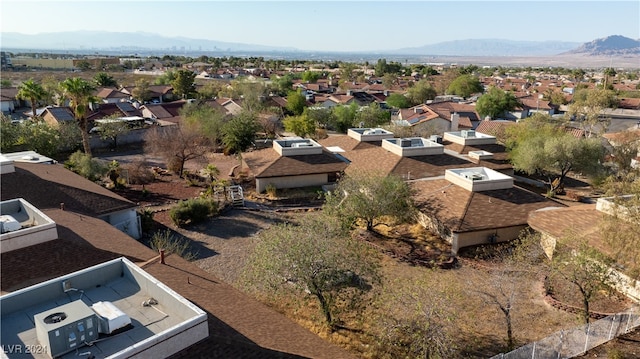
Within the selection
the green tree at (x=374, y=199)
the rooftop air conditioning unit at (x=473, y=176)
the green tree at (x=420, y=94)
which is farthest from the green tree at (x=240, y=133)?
the green tree at (x=420, y=94)

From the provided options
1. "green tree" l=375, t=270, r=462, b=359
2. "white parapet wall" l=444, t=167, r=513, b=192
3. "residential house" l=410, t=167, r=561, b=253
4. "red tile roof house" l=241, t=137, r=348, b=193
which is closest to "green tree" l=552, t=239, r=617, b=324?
"green tree" l=375, t=270, r=462, b=359

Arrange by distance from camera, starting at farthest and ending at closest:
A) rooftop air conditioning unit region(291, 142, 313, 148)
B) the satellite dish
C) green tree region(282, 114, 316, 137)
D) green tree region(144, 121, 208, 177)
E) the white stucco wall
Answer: green tree region(282, 114, 316, 137) < green tree region(144, 121, 208, 177) < rooftop air conditioning unit region(291, 142, 313, 148) < the white stucco wall < the satellite dish

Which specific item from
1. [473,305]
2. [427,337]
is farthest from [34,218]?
[473,305]

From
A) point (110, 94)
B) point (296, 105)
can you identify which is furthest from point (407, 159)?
point (110, 94)

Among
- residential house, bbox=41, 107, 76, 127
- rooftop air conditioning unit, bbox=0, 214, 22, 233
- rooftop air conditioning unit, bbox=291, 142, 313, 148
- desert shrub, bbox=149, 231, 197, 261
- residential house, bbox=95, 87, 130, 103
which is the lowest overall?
desert shrub, bbox=149, 231, 197, 261

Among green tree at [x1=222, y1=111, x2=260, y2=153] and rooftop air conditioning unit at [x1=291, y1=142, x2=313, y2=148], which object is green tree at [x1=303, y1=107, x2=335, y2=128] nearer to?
green tree at [x1=222, y1=111, x2=260, y2=153]

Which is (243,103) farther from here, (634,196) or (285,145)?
(634,196)

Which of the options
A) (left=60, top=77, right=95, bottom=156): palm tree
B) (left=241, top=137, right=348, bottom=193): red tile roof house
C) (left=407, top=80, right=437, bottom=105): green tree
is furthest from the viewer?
(left=407, top=80, right=437, bottom=105): green tree

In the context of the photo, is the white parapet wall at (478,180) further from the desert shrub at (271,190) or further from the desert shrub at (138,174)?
the desert shrub at (138,174)
